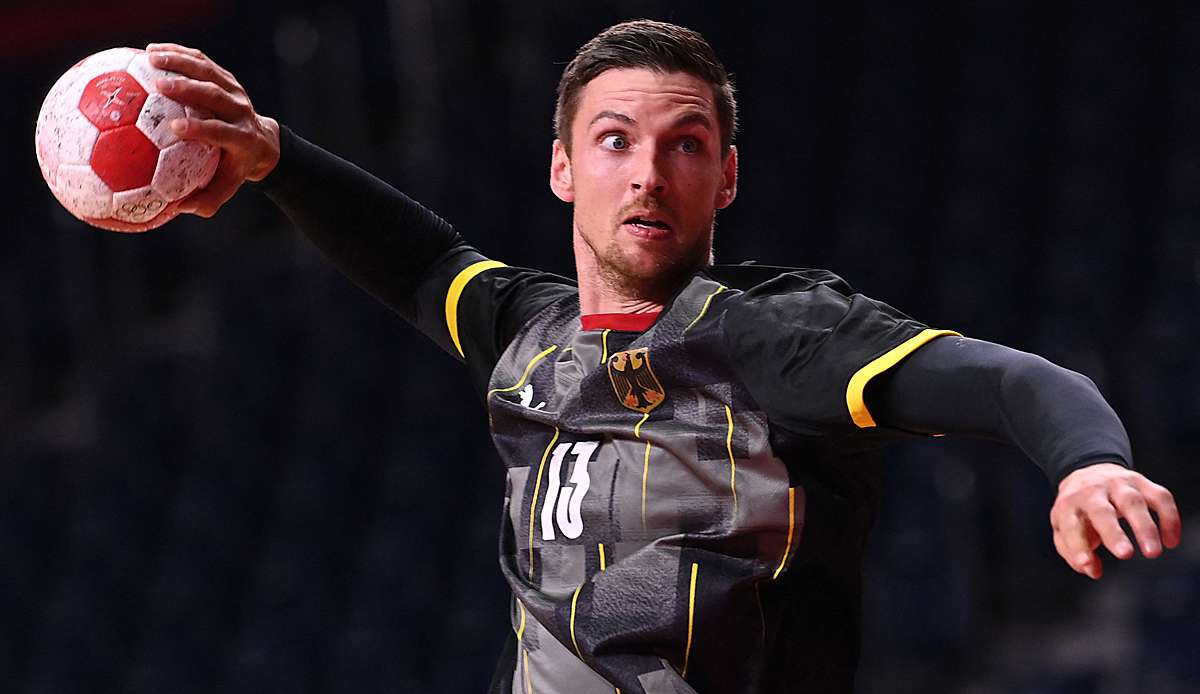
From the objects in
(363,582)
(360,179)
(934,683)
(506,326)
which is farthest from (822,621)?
(363,582)

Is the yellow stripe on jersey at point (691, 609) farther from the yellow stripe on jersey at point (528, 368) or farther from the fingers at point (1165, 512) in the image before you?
the fingers at point (1165, 512)

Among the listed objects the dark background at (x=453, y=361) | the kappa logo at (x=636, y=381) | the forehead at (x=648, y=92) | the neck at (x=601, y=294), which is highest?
the forehead at (x=648, y=92)

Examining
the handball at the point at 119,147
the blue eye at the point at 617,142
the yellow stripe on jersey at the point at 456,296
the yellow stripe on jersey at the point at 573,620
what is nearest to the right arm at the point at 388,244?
the yellow stripe on jersey at the point at 456,296

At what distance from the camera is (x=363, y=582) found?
23.5 ft

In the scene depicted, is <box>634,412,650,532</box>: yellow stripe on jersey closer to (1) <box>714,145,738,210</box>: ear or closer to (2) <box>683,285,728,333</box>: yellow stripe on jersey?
(2) <box>683,285,728,333</box>: yellow stripe on jersey

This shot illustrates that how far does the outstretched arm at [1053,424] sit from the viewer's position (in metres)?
1.67

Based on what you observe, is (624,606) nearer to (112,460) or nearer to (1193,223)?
(1193,223)

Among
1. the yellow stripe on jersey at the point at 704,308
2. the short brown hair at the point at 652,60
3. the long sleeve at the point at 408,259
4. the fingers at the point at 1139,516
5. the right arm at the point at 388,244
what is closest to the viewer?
the fingers at the point at 1139,516

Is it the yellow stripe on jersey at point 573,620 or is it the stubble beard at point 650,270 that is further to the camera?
the stubble beard at point 650,270

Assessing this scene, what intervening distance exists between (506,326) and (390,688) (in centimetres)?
410

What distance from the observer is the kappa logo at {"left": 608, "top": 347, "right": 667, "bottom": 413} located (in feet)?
8.22

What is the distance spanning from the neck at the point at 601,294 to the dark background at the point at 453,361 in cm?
351

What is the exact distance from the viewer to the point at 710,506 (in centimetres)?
242

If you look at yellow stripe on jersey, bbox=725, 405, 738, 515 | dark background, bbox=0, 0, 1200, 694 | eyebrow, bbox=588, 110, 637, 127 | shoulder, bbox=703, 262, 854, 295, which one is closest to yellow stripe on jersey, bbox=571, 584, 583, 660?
yellow stripe on jersey, bbox=725, 405, 738, 515
